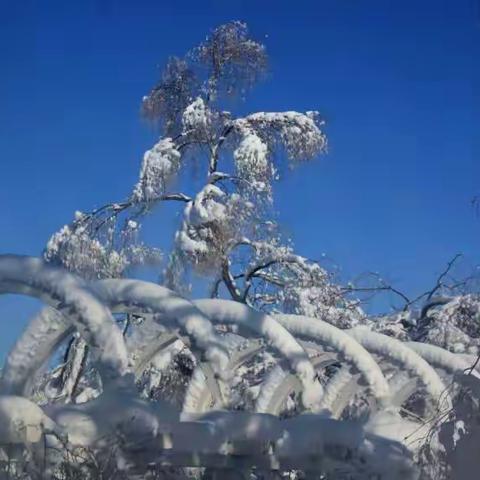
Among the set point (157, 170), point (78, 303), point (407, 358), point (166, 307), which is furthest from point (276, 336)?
point (157, 170)

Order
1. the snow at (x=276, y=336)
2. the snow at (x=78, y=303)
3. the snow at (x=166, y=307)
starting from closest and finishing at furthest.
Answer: the snow at (x=78, y=303), the snow at (x=166, y=307), the snow at (x=276, y=336)

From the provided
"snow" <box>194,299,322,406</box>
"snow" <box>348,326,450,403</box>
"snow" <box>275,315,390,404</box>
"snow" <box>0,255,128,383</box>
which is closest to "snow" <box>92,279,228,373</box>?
"snow" <box>0,255,128,383</box>

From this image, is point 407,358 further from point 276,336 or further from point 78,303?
point 78,303

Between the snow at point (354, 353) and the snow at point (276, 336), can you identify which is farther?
the snow at point (354, 353)

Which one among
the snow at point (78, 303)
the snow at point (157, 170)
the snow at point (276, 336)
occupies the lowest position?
the snow at point (78, 303)

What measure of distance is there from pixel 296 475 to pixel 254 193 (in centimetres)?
819

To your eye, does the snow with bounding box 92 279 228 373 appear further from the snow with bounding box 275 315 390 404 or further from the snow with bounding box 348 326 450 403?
the snow with bounding box 348 326 450 403

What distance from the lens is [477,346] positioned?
64.0ft

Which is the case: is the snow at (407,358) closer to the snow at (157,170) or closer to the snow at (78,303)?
the snow at (157,170)

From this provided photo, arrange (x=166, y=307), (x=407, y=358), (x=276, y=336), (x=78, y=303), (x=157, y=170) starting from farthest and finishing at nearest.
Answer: (x=157, y=170) → (x=407, y=358) → (x=276, y=336) → (x=166, y=307) → (x=78, y=303)

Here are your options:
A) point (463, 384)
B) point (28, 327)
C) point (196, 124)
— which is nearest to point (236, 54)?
point (196, 124)

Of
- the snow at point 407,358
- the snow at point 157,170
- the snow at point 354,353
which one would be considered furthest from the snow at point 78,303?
the snow at point 157,170

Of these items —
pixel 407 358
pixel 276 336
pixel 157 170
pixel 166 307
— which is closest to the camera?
pixel 166 307

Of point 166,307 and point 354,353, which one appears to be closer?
point 166,307
